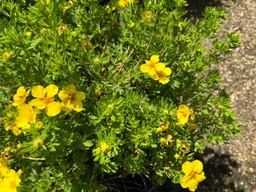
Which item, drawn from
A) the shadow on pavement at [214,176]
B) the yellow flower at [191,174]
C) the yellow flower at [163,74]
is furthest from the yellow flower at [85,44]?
the shadow on pavement at [214,176]

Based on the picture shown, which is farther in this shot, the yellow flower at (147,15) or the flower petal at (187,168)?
the yellow flower at (147,15)

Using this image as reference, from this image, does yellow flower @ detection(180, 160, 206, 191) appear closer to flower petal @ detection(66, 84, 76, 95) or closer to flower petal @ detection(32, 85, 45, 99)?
flower petal @ detection(66, 84, 76, 95)

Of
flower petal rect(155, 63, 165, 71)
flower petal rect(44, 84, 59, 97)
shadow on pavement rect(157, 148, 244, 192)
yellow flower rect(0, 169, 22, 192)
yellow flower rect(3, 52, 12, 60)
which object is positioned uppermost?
yellow flower rect(3, 52, 12, 60)

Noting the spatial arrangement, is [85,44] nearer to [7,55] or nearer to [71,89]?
[71,89]

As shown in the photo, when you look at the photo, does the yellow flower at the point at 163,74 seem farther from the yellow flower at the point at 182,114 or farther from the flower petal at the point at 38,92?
the flower petal at the point at 38,92

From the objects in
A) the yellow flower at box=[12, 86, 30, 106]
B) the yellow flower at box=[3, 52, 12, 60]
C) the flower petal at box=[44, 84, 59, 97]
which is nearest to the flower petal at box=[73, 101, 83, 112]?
the flower petal at box=[44, 84, 59, 97]

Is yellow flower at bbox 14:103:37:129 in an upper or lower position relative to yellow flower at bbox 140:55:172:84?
lower

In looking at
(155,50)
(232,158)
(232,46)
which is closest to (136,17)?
(155,50)

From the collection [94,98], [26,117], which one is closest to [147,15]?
[94,98]
